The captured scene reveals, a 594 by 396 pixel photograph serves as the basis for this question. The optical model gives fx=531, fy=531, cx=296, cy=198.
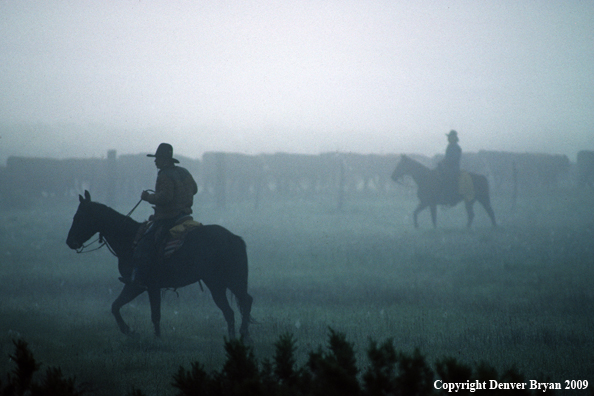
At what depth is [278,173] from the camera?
45750 mm

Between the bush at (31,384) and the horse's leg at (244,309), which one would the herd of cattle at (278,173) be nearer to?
the horse's leg at (244,309)

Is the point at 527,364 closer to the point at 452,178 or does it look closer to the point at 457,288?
the point at 457,288

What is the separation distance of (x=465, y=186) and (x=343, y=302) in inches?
491

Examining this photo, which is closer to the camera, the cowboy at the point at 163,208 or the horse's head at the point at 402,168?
the cowboy at the point at 163,208

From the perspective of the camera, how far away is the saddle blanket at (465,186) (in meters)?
21.4

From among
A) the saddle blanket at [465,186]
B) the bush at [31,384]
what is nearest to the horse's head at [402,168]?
the saddle blanket at [465,186]

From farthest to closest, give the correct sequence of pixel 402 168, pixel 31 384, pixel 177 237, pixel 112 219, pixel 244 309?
pixel 402 168 < pixel 112 219 < pixel 244 309 < pixel 177 237 < pixel 31 384

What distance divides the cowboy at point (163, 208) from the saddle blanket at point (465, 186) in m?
15.7

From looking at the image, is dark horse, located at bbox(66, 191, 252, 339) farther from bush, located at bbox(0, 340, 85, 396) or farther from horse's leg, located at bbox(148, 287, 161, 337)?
bush, located at bbox(0, 340, 85, 396)

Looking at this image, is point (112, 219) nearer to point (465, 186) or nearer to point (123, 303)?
point (123, 303)

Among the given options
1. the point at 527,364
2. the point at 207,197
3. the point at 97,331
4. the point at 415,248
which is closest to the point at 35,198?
the point at 207,197

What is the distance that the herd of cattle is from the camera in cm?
4469

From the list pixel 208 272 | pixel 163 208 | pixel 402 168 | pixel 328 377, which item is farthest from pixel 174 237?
pixel 402 168

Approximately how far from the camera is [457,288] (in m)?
11.8
